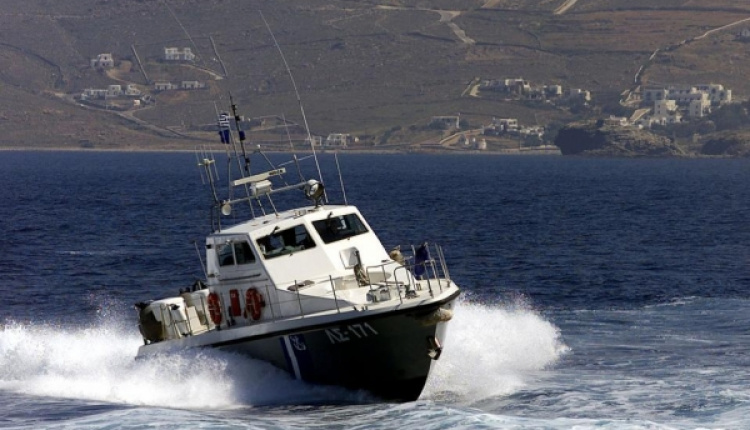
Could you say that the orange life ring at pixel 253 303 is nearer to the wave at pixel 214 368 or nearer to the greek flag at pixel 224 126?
the wave at pixel 214 368

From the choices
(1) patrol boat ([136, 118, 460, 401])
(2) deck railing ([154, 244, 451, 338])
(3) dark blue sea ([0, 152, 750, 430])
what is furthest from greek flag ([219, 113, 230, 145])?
(3) dark blue sea ([0, 152, 750, 430])

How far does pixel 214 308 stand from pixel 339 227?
2.98 meters

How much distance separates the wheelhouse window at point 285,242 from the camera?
26.5 metres

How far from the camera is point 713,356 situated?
96.3 feet

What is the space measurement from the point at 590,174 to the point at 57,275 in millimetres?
113419

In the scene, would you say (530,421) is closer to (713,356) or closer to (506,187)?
(713,356)

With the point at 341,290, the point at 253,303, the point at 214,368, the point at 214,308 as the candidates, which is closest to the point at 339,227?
the point at 341,290

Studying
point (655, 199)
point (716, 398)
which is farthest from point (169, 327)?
point (655, 199)

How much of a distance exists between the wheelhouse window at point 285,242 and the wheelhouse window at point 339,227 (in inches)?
12.1

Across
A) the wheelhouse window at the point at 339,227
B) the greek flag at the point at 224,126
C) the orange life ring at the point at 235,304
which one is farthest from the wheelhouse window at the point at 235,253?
the greek flag at the point at 224,126

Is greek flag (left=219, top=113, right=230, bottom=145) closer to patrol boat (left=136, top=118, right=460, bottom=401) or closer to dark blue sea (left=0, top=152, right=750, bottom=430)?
patrol boat (left=136, top=118, right=460, bottom=401)

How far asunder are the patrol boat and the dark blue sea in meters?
0.44

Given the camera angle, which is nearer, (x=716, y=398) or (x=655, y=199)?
(x=716, y=398)

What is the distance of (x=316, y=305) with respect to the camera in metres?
25.1
